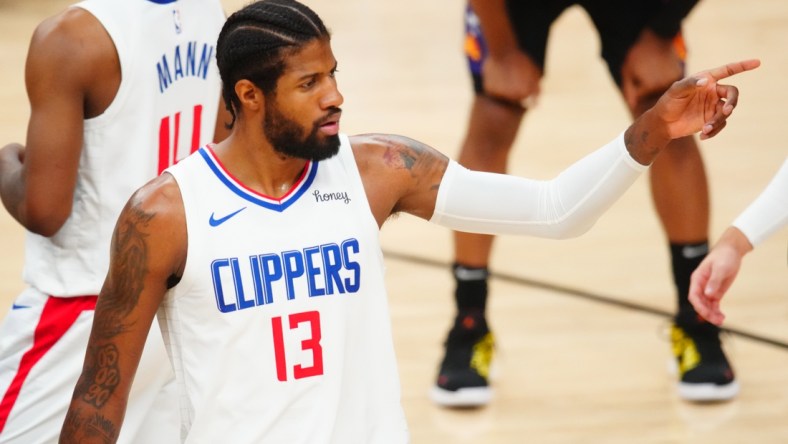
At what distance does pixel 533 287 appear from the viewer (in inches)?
197

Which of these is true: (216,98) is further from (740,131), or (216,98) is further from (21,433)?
(740,131)

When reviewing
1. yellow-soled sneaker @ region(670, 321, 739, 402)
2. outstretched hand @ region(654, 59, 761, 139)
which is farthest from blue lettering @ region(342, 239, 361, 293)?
yellow-soled sneaker @ region(670, 321, 739, 402)

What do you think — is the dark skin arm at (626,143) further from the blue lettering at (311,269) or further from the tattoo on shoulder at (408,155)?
the blue lettering at (311,269)

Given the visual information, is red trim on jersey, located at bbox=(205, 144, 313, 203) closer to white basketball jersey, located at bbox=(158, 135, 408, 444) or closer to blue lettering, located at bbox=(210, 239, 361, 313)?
white basketball jersey, located at bbox=(158, 135, 408, 444)

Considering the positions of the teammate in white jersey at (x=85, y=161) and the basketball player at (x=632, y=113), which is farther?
the basketball player at (x=632, y=113)

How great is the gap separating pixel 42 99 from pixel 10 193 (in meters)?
0.28

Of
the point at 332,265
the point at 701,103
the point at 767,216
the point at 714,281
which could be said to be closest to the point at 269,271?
the point at 332,265

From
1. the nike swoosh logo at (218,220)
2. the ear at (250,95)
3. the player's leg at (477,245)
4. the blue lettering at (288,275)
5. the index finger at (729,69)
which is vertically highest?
the ear at (250,95)

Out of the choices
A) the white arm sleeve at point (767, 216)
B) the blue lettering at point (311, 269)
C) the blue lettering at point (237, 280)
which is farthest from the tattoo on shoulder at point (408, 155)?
the white arm sleeve at point (767, 216)

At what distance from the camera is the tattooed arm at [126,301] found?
233 cm

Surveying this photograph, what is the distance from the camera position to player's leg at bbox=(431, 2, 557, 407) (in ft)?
13.9

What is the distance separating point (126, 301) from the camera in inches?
92.7

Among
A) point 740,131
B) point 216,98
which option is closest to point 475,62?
point 216,98

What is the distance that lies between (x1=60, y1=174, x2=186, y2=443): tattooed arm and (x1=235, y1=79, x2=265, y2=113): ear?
0.19m
